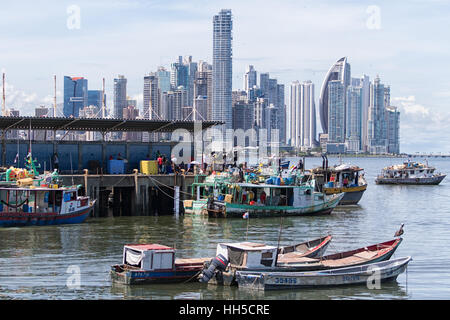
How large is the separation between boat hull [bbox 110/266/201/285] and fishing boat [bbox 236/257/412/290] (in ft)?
7.69

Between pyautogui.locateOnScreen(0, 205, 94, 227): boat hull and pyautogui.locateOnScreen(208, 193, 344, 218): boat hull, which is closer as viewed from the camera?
pyautogui.locateOnScreen(0, 205, 94, 227): boat hull

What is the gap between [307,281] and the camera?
2919 cm

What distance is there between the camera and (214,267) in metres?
29.4

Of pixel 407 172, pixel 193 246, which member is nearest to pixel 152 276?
pixel 193 246

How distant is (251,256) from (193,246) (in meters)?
11.4

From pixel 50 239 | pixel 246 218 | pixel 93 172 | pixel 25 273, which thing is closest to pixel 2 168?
pixel 93 172

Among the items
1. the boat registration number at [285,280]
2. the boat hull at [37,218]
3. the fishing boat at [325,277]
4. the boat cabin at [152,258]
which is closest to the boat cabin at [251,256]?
the fishing boat at [325,277]

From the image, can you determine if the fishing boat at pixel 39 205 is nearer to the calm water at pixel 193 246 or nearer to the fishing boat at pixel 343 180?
the calm water at pixel 193 246

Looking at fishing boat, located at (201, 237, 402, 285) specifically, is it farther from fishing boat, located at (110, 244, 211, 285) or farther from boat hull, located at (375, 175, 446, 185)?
boat hull, located at (375, 175, 446, 185)

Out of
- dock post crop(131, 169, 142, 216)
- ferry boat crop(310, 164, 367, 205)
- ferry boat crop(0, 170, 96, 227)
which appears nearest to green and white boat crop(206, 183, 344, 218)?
dock post crop(131, 169, 142, 216)

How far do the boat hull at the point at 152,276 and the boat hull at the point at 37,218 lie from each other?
736 inches

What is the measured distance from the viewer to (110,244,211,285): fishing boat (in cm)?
2912
